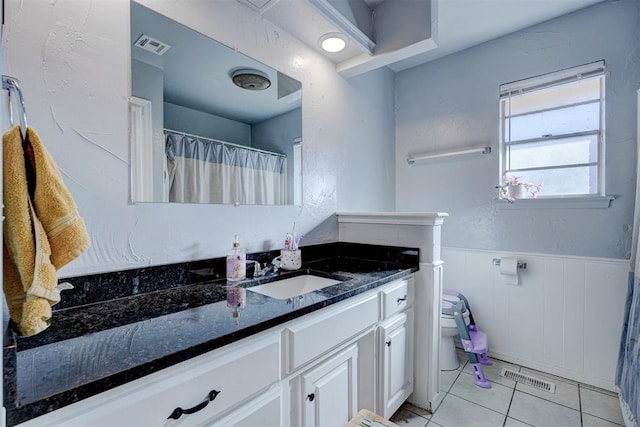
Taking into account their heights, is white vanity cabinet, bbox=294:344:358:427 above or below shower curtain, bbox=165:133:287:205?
below

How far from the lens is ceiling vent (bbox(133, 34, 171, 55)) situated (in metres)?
1.13

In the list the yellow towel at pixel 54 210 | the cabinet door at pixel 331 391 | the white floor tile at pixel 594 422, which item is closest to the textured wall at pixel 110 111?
the yellow towel at pixel 54 210

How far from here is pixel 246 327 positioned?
2.64 feet

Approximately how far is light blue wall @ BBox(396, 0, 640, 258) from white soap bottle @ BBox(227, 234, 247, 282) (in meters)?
1.77

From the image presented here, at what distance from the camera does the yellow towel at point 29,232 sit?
54 centimetres

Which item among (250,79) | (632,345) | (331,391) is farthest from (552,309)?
(250,79)

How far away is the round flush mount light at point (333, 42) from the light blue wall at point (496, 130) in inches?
42.6

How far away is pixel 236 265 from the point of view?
1328 millimetres

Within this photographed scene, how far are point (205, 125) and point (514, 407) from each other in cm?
229

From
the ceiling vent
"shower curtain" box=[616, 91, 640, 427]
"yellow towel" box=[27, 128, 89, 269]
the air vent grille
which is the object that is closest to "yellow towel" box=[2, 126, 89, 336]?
"yellow towel" box=[27, 128, 89, 269]

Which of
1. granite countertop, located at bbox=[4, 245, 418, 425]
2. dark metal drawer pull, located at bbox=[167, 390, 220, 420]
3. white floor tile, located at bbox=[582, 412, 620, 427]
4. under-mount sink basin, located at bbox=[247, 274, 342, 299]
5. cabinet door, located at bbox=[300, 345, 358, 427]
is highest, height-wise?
granite countertop, located at bbox=[4, 245, 418, 425]

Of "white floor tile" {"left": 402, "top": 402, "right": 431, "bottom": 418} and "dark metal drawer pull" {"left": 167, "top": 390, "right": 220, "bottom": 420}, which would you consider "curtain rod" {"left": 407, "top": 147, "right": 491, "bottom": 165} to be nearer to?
"white floor tile" {"left": 402, "top": 402, "right": 431, "bottom": 418}

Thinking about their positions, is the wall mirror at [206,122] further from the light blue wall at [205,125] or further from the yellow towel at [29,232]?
the yellow towel at [29,232]

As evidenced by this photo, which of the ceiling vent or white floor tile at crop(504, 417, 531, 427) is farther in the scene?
white floor tile at crop(504, 417, 531, 427)
